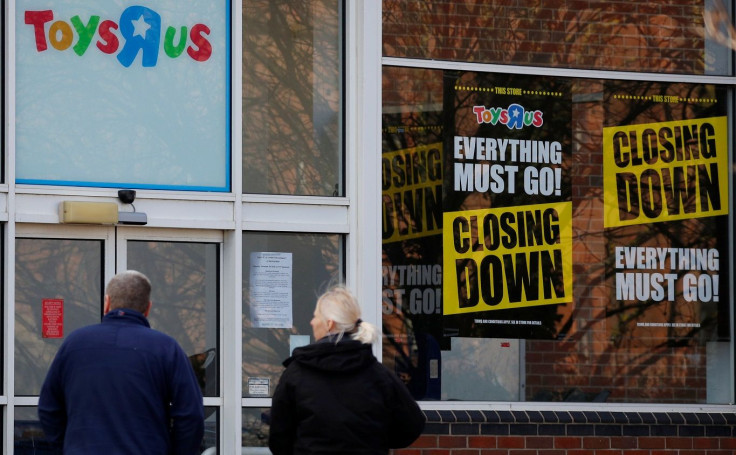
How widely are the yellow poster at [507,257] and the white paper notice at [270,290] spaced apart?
110cm

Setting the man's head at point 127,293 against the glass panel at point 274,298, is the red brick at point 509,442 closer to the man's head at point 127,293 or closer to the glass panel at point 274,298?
the glass panel at point 274,298

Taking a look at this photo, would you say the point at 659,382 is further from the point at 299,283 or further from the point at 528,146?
the point at 299,283

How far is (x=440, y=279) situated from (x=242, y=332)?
4.68 feet

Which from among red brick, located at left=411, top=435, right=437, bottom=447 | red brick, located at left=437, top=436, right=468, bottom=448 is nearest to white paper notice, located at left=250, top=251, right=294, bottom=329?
red brick, located at left=411, top=435, right=437, bottom=447

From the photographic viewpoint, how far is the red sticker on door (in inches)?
322

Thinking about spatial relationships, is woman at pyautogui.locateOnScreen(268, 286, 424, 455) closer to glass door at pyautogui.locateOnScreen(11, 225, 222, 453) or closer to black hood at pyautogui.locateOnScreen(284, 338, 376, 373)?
black hood at pyautogui.locateOnScreen(284, 338, 376, 373)

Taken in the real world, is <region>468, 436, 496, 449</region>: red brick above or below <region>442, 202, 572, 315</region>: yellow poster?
below

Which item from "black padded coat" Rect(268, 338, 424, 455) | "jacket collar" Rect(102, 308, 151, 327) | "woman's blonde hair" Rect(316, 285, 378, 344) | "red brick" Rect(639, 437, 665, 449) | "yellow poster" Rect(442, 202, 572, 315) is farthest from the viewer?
"red brick" Rect(639, 437, 665, 449)

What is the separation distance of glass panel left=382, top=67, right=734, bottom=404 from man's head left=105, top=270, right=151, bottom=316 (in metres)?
3.23

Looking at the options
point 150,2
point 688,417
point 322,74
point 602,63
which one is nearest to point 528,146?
point 602,63

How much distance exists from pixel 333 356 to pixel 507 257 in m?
3.90

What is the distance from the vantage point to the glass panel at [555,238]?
9.01 meters

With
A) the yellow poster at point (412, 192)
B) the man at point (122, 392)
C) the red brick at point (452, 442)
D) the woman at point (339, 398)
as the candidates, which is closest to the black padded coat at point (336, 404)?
the woman at point (339, 398)

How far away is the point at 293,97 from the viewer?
8.92 meters
